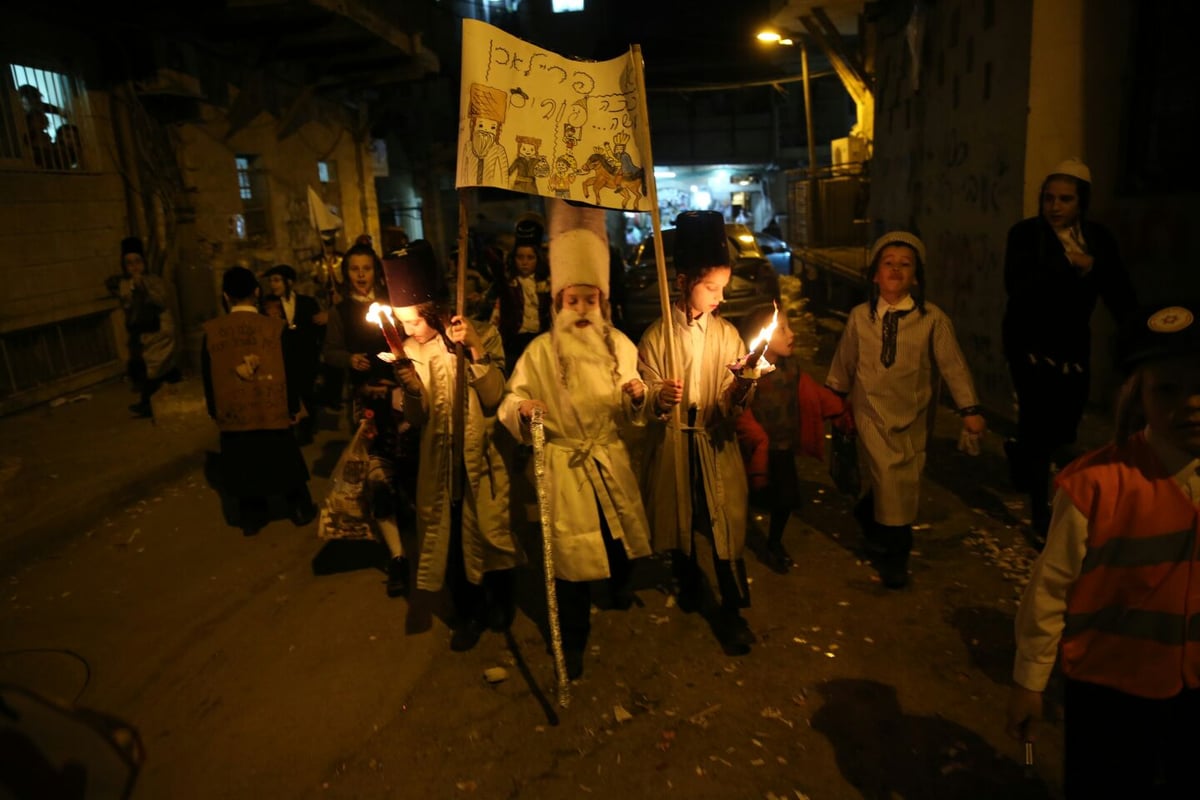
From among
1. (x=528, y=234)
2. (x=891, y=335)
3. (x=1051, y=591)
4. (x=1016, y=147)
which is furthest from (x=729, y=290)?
(x=1051, y=591)

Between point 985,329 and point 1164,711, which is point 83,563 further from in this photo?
point 985,329

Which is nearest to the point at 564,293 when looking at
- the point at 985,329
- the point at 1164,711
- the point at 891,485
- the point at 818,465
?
the point at 891,485

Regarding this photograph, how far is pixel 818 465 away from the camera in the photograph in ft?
23.5

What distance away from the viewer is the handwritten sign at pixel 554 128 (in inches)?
140

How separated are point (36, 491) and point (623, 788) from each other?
588cm

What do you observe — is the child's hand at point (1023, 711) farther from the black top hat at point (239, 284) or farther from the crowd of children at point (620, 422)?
the black top hat at point (239, 284)

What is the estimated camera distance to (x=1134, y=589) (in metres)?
2.13

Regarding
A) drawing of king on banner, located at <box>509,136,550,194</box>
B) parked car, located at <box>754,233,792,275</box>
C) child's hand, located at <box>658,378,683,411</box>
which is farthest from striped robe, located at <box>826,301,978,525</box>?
parked car, located at <box>754,233,792,275</box>

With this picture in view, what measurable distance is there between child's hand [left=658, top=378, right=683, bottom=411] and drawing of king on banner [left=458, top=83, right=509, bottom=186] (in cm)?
117

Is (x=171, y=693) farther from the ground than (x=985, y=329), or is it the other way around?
(x=985, y=329)

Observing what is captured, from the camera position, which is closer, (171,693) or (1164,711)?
(1164,711)

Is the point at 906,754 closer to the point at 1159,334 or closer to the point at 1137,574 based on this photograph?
the point at 1137,574

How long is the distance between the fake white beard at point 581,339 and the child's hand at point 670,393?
1.25 ft

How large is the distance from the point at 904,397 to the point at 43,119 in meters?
10.1
